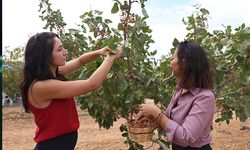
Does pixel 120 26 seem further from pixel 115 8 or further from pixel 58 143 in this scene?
pixel 58 143

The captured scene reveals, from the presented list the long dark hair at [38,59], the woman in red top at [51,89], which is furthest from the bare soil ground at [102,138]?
the long dark hair at [38,59]

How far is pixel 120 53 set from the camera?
8.41ft

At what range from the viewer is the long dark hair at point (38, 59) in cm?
240

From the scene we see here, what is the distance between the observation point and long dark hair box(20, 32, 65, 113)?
240cm

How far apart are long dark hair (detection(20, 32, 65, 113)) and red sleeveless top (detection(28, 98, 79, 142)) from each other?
16cm

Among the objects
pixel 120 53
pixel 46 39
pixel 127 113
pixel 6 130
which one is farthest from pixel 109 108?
pixel 6 130

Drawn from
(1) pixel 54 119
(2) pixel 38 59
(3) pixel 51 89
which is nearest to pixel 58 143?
(1) pixel 54 119

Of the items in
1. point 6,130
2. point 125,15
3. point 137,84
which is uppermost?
point 125,15

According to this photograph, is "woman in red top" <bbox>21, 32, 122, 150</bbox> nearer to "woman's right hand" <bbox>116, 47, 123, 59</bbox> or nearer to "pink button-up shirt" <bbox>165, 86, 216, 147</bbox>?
"woman's right hand" <bbox>116, 47, 123, 59</bbox>

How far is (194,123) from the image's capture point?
213 cm

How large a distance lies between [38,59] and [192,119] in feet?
3.18

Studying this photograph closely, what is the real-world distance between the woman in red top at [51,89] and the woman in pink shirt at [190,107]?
0.39 metres

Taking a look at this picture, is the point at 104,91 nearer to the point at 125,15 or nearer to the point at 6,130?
the point at 125,15

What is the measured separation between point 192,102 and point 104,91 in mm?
923
